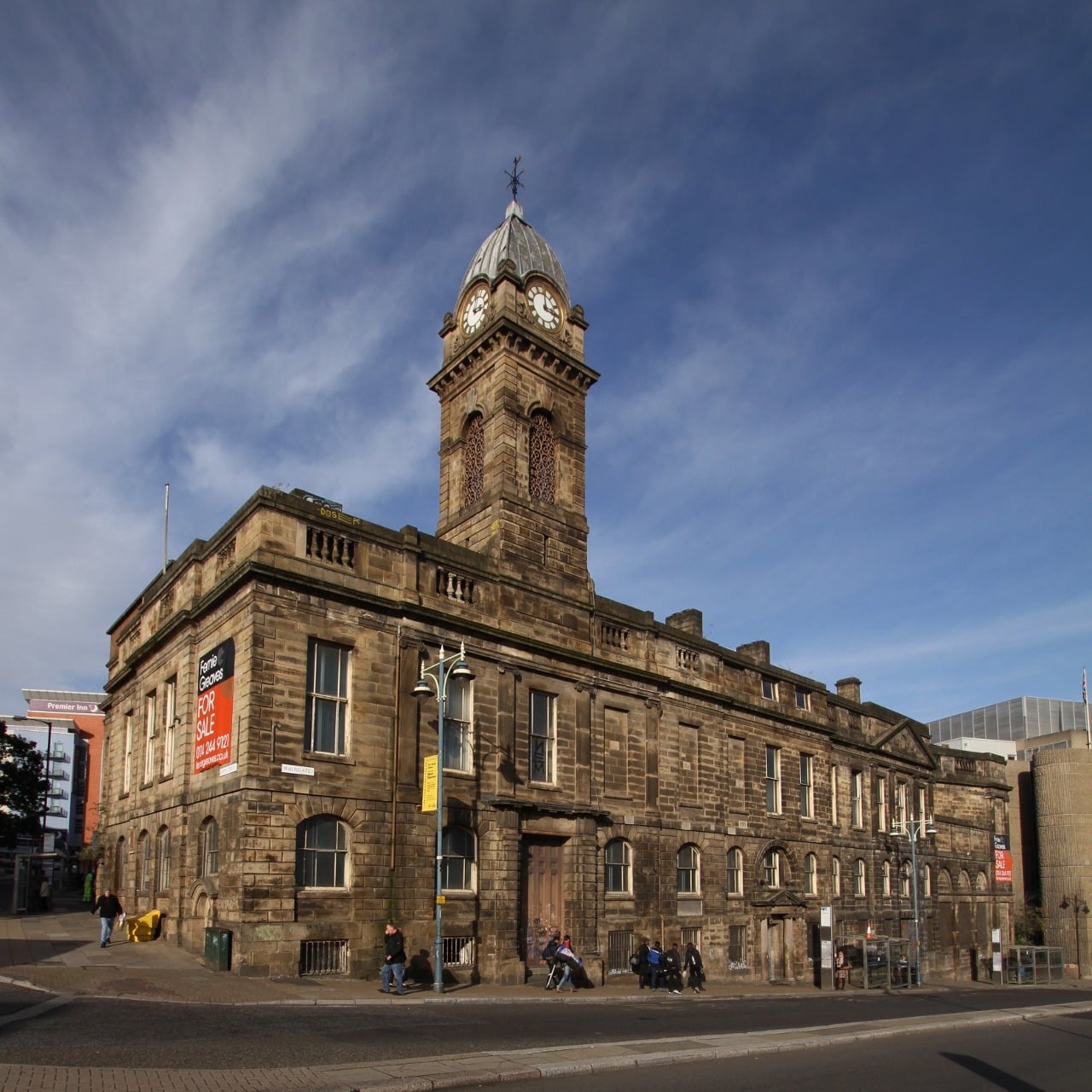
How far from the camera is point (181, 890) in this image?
2494 centimetres

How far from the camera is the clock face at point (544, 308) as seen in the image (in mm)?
33969

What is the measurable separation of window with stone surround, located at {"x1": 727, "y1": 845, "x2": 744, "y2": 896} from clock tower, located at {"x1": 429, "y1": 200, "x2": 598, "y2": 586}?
11769 millimetres

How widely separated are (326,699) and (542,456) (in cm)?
1231

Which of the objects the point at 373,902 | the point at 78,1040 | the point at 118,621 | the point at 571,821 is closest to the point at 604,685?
the point at 571,821

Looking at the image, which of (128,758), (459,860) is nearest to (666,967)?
(459,860)

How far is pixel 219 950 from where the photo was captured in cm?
2153

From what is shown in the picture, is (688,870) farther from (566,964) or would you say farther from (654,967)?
(566,964)

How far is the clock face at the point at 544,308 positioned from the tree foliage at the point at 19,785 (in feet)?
94.4

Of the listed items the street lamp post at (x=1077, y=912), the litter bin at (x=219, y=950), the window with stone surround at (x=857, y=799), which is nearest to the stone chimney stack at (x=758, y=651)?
the window with stone surround at (x=857, y=799)

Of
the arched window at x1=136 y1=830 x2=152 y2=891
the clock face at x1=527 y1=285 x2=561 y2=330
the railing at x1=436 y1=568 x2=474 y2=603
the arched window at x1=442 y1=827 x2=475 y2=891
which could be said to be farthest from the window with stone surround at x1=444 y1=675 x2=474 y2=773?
the clock face at x1=527 y1=285 x2=561 y2=330

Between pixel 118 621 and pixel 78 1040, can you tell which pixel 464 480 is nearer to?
pixel 118 621

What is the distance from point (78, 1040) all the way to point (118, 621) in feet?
85.7

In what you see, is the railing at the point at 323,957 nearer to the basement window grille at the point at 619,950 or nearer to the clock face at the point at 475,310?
the basement window grille at the point at 619,950

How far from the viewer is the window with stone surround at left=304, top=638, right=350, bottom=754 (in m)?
24.0
